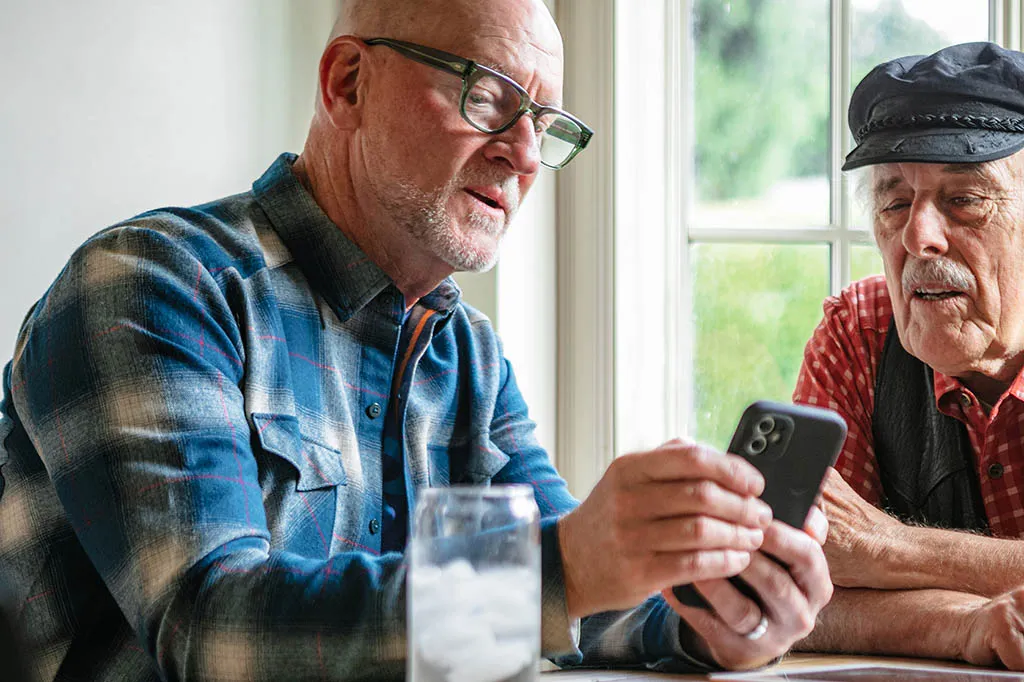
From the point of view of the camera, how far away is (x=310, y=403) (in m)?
1.29

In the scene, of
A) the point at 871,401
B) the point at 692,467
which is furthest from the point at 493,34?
the point at 871,401

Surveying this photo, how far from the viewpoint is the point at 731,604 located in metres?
1.05

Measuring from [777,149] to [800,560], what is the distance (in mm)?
1725

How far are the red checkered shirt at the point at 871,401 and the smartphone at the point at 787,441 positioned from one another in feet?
2.67

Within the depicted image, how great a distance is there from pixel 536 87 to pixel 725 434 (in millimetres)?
1373

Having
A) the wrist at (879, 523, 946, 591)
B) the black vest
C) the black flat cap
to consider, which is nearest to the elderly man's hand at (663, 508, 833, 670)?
the wrist at (879, 523, 946, 591)

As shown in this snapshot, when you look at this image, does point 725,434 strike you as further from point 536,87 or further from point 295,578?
point 295,578

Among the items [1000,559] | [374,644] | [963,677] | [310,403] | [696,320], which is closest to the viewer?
[374,644]

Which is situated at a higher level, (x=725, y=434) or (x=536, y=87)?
(x=536, y=87)

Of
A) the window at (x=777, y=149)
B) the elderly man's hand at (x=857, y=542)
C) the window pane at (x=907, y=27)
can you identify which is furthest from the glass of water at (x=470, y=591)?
the window pane at (x=907, y=27)

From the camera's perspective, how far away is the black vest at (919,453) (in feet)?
5.55

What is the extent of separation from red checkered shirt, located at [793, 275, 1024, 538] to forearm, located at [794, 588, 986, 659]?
33 cm

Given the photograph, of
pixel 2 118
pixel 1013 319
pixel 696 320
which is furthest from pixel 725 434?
pixel 2 118

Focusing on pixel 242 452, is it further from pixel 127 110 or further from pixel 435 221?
pixel 127 110
